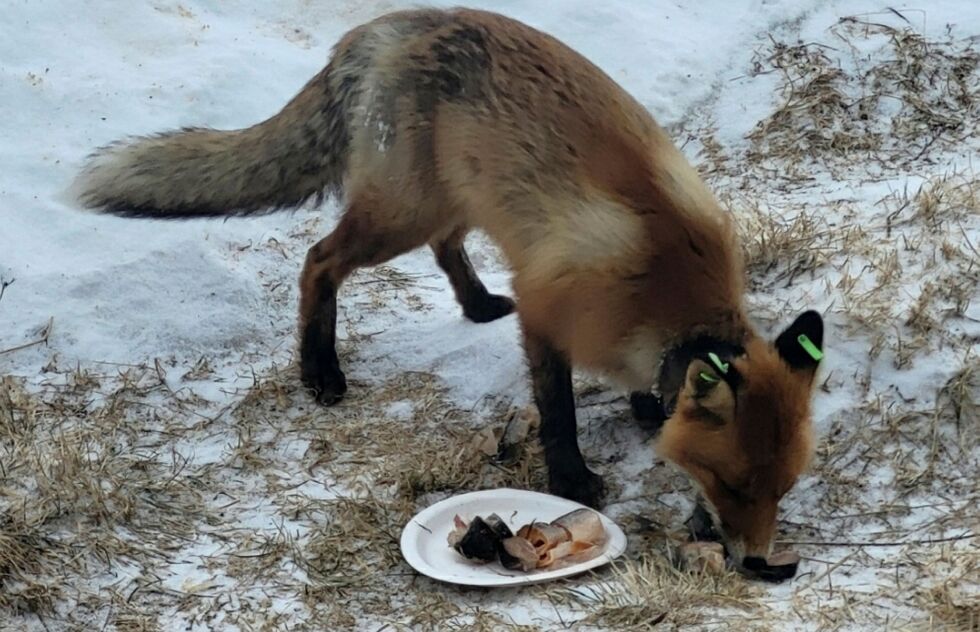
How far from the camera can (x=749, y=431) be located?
3.63 m

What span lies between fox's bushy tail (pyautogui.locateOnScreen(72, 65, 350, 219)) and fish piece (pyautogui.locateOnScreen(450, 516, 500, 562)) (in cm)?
199

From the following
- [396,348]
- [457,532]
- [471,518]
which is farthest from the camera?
[396,348]

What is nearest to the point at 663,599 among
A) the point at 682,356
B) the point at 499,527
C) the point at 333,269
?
the point at 499,527

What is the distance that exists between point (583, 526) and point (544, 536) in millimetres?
156

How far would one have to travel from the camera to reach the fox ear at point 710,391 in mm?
3607

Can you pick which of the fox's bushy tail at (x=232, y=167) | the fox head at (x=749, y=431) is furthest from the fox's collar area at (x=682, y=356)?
the fox's bushy tail at (x=232, y=167)

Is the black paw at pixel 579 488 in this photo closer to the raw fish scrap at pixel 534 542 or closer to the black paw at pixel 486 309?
the raw fish scrap at pixel 534 542

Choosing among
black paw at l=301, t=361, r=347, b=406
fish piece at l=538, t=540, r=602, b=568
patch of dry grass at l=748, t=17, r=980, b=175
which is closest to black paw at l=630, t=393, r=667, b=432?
fish piece at l=538, t=540, r=602, b=568

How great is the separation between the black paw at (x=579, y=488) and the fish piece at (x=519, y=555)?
1.69 ft

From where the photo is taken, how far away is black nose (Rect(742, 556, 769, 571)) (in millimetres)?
3773

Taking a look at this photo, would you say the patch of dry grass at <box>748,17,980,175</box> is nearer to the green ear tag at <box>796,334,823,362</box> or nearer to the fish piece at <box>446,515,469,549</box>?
the green ear tag at <box>796,334,823,362</box>

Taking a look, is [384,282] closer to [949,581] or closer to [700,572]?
[700,572]

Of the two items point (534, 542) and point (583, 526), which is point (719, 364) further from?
point (534, 542)

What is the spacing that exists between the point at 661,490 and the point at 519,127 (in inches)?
62.7
